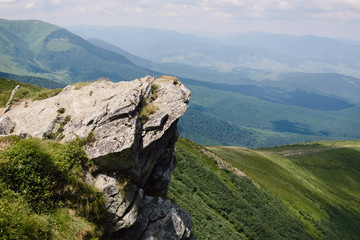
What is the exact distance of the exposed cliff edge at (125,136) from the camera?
14.4 metres

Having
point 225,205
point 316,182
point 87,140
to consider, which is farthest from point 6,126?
point 316,182

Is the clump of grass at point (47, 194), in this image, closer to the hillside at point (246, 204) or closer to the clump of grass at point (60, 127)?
the clump of grass at point (60, 127)

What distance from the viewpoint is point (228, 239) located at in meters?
35.0

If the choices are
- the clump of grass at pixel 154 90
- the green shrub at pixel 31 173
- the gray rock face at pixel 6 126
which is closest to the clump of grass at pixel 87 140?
the green shrub at pixel 31 173

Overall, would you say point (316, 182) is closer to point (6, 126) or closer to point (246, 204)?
point (246, 204)

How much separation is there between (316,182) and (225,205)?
107 meters

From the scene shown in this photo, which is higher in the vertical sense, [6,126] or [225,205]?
[6,126]

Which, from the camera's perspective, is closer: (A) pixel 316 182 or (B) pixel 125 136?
(B) pixel 125 136

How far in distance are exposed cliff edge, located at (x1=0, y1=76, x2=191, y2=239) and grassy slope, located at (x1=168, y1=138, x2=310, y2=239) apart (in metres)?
15.5

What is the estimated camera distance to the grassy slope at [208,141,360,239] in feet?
246

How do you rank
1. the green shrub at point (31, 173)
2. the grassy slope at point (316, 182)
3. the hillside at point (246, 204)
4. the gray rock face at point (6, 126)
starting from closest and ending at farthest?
the green shrub at point (31, 173) → the gray rock face at point (6, 126) → the hillside at point (246, 204) → the grassy slope at point (316, 182)

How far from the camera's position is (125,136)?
49.2 feet

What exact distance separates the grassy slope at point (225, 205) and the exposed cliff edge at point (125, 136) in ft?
50.9

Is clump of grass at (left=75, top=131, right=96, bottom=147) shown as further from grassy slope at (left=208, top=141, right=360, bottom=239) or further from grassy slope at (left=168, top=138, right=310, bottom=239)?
grassy slope at (left=208, top=141, right=360, bottom=239)
